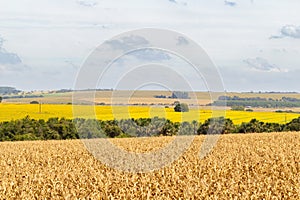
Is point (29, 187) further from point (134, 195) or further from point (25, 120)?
point (25, 120)

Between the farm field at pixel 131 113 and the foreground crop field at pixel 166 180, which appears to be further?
the farm field at pixel 131 113

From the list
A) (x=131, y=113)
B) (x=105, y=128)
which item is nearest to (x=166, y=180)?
(x=131, y=113)

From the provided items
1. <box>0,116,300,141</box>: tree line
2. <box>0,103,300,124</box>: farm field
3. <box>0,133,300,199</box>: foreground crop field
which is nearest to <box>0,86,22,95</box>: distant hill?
<box>0,103,300,124</box>: farm field

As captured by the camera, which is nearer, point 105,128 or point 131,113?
point 131,113

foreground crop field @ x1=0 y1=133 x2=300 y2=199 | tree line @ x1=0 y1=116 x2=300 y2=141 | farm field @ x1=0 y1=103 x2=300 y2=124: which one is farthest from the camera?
tree line @ x1=0 y1=116 x2=300 y2=141

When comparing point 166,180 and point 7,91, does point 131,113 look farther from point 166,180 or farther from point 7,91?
point 7,91

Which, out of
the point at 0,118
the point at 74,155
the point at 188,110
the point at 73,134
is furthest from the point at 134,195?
the point at 0,118

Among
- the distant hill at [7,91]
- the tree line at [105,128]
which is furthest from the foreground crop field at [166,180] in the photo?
the distant hill at [7,91]

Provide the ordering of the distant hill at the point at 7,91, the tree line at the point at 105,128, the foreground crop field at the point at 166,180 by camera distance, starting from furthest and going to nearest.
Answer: the distant hill at the point at 7,91 < the tree line at the point at 105,128 < the foreground crop field at the point at 166,180

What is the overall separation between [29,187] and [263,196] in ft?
16.8

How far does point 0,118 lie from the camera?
163ft

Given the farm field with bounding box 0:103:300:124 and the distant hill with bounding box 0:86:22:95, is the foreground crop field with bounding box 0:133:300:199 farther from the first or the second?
the distant hill with bounding box 0:86:22:95

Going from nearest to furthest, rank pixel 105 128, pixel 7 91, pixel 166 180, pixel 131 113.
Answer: pixel 166 180, pixel 131 113, pixel 105 128, pixel 7 91

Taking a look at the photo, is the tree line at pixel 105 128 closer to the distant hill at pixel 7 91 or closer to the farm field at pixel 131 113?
the farm field at pixel 131 113
